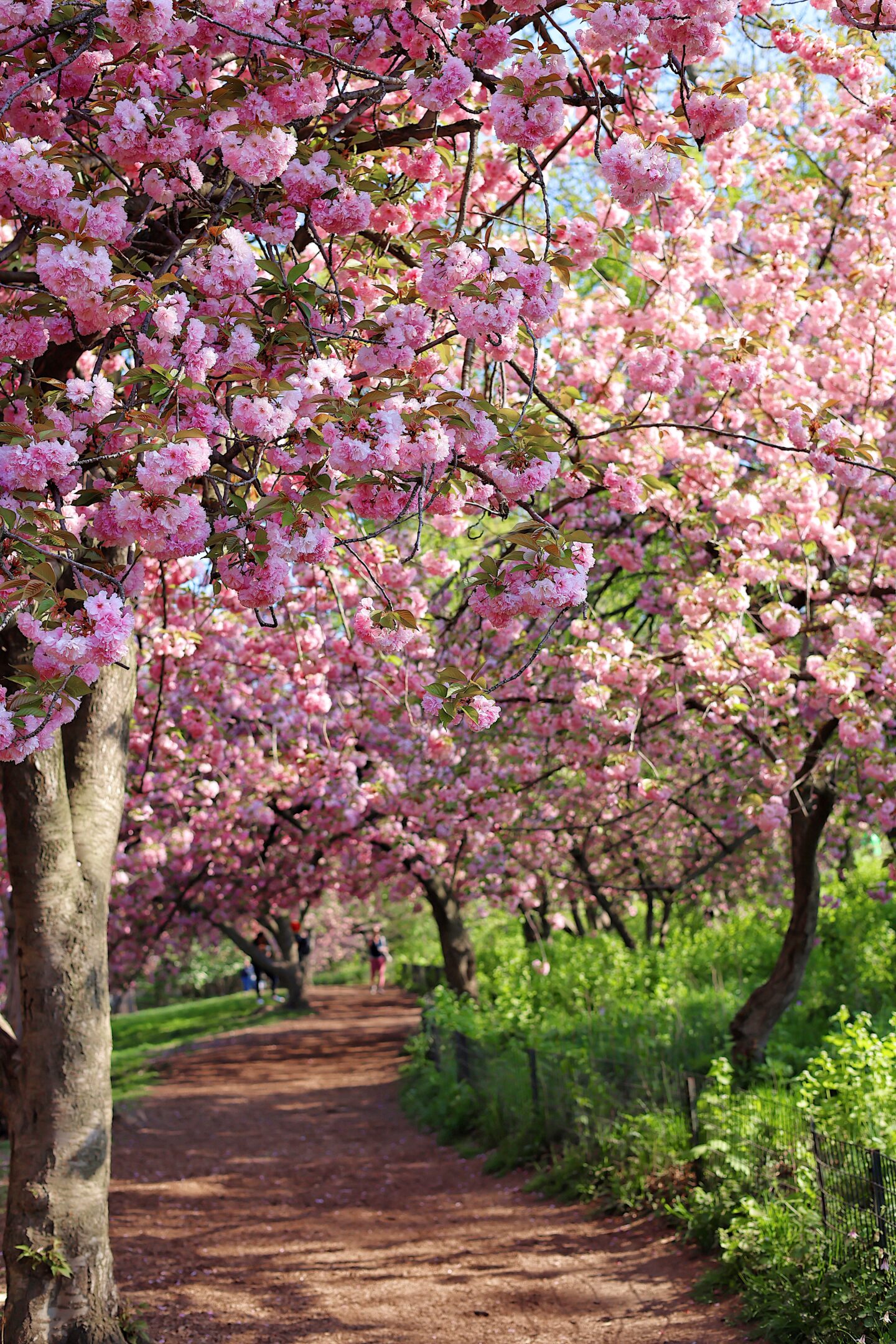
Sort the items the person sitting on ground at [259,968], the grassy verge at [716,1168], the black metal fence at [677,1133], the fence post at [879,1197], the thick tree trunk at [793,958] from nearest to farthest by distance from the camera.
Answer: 1. the fence post at [879,1197]
2. the grassy verge at [716,1168]
3. the black metal fence at [677,1133]
4. the thick tree trunk at [793,958]
5. the person sitting on ground at [259,968]

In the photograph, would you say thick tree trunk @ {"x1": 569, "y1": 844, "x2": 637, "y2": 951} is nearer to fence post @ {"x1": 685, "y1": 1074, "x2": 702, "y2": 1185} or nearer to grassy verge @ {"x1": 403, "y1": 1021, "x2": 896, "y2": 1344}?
grassy verge @ {"x1": 403, "y1": 1021, "x2": 896, "y2": 1344}

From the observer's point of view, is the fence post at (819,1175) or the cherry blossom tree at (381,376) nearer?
the cherry blossom tree at (381,376)

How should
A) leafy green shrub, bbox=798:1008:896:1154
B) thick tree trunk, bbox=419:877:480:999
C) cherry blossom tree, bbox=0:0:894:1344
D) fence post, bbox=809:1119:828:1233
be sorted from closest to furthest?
1. cherry blossom tree, bbox=0:0:894:1344
2. fence post, bbox=809:1119:828:1233
3. leafy green shrub, bbox=798:1008:896:1154
4. thick tree trunk, bbox=419:877:480:999

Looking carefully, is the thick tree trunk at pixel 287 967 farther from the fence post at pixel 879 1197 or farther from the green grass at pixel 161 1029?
the fence post at pixel 879 1197

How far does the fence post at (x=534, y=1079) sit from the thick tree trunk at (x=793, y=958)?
1.68 meters

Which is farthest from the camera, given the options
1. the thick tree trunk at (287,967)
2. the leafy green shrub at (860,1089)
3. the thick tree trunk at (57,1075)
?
the thick tree trunk at (287,967)

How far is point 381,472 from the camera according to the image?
3.53 meters

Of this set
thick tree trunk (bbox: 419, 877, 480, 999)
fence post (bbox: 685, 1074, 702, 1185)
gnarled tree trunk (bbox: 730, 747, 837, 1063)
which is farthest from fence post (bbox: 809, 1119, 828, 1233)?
thick tree trunk (bbox: 419, 877, 480, 999)

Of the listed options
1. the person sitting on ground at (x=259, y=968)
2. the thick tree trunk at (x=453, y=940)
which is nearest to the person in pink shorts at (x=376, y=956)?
the person sitting on ground at (x=259, y=968)

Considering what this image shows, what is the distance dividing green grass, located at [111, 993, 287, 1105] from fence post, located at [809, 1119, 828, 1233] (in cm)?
930

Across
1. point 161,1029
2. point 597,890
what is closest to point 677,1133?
point 597,890

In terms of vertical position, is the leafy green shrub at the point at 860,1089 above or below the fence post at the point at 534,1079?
above

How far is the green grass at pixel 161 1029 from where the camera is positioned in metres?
14.4

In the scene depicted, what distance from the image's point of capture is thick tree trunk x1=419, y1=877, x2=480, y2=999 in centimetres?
1603
